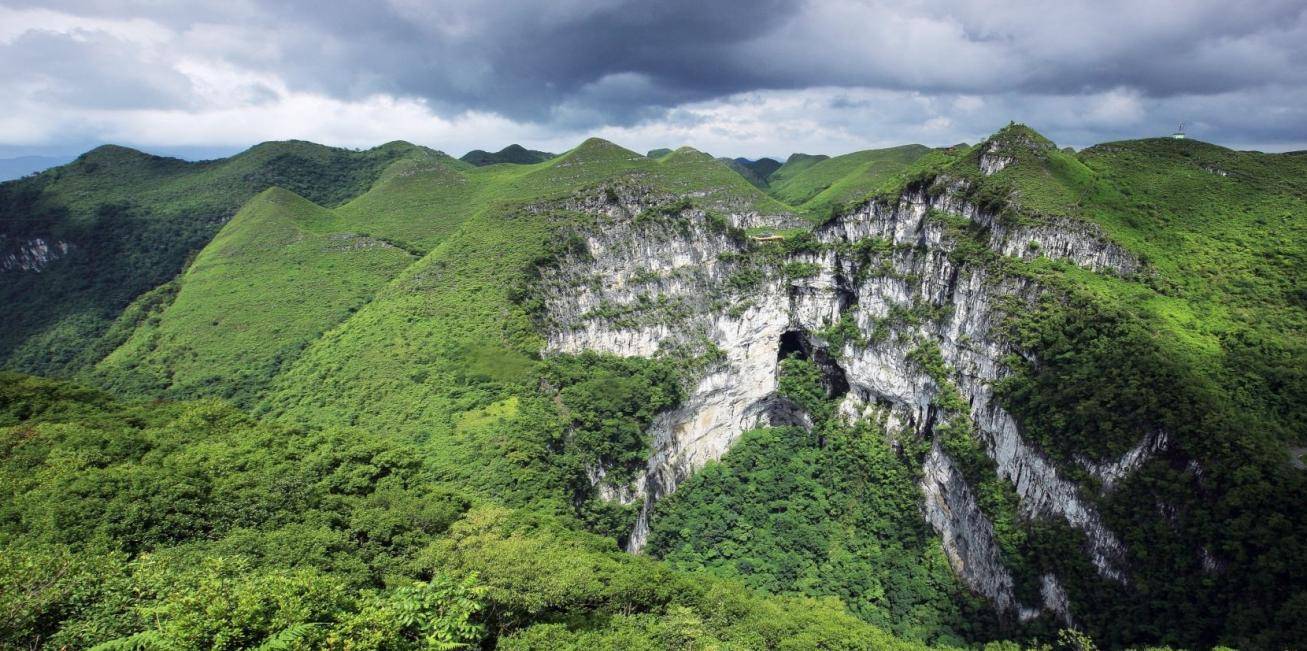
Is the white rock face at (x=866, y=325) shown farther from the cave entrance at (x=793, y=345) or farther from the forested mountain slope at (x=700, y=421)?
the cave entrance at (x=793, y=345)

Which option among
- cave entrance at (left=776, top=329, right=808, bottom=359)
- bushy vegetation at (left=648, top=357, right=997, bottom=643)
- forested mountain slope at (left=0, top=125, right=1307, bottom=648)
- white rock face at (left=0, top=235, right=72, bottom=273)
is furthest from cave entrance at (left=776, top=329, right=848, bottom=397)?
white rock face at (left=0, top=235, right=72, bottom=273)

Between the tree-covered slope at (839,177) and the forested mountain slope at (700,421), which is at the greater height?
the tree-covered slope at (839,177)

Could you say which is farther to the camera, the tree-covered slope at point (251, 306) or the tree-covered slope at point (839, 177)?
the tree-covered slope at point (839, 177)

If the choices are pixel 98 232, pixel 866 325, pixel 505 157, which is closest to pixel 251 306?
pixel 98 232

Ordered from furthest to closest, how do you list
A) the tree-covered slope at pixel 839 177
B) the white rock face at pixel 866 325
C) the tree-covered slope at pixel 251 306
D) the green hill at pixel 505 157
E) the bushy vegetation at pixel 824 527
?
the green hill at pixel 505 157 < the tree-covered slope at pixel 839 177 < the tree-covered slope at pixel 251 306 < the bushy vegetation at pixel 824 527 < the white rock face at pixel 866 325

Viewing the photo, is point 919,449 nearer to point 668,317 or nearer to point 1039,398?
point 1039,398

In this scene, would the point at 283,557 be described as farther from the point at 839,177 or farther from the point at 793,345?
the point at 839,177

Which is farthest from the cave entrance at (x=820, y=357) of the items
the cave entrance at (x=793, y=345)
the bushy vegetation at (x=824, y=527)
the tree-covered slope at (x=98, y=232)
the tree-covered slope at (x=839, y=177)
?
the tree-covered slope at (x=98, y=232)

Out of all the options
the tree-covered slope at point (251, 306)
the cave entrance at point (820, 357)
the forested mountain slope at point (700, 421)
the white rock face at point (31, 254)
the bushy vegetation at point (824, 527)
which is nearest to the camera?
the forested mountain slope at point (700, 421)
